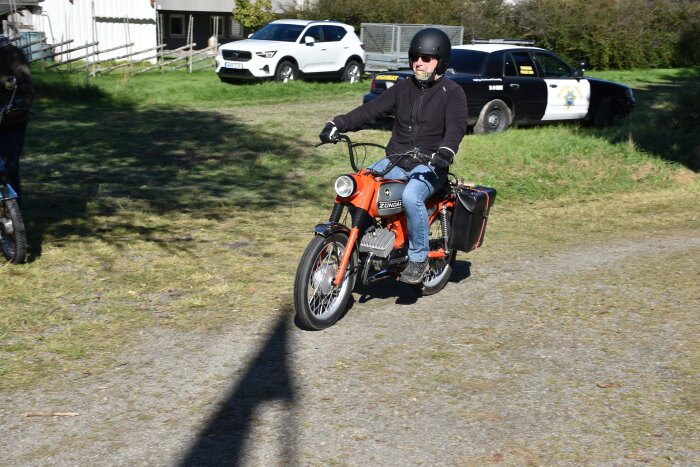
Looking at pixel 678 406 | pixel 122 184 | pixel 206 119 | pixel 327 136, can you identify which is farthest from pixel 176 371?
pixel 206 119

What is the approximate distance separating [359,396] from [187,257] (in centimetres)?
342

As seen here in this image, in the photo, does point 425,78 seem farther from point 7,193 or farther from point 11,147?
point 11,147

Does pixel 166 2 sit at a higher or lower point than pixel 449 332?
higher

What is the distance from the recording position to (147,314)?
6.30 meters

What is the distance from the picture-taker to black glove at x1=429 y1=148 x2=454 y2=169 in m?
5.86

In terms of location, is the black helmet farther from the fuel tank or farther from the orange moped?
the fuel tank

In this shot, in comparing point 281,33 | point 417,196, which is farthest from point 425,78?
point 281,33

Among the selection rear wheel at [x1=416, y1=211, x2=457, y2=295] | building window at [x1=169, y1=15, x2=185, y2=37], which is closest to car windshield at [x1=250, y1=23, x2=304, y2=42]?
rear wheel at [x1=416, y1=211, x2=457, y2=295]

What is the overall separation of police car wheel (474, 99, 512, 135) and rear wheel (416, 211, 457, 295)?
8182 mm

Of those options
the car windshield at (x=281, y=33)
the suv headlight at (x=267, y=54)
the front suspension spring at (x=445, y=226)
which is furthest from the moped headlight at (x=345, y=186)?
the car windshield at (x=281, y=33)

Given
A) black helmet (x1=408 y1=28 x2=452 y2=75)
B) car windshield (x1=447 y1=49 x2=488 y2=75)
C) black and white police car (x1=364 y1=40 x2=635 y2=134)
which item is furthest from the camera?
car windshield (x1=447 y1=49 x2=488 y2=75)

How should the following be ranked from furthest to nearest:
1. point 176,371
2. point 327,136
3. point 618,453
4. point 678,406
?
point 327,136, point 176,371, point 678,406, point 618,453

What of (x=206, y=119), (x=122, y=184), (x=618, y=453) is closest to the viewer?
(x=618, y=453)

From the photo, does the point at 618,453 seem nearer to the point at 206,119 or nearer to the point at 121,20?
the point at 206,119
